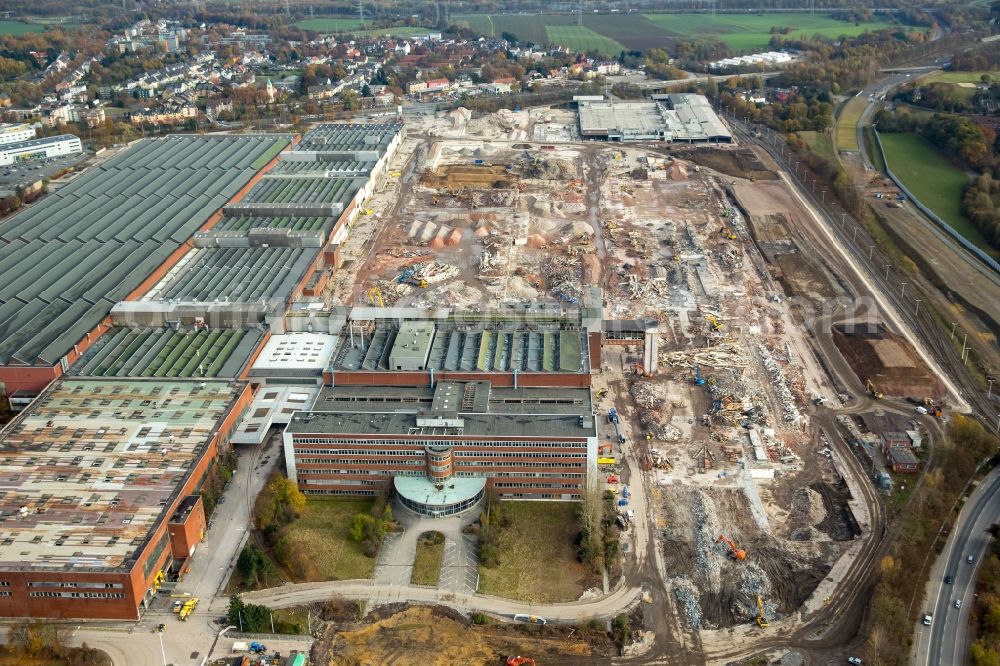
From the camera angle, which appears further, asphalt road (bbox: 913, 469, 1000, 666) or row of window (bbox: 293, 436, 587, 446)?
row of window (bbox: 293, 436, 587, 446)

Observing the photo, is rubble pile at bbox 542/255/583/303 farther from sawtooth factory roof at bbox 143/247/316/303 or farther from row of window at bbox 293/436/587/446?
row of window at bbox 293/436/587/446

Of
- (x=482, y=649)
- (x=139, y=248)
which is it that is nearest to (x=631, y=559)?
(x=482, y=649)

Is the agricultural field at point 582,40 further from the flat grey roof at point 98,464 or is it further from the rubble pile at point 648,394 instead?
the flat grey roof at point 98,464

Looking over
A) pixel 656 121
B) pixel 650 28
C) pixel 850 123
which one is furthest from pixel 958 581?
pixel 650 28

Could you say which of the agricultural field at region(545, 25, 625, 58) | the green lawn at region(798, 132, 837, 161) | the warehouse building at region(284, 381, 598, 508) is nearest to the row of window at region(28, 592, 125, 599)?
the warehouse building at region(284, 381, 598, 508)

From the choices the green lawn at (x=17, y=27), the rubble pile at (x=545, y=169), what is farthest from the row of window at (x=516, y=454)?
the green lawn at (x=17, y=27)

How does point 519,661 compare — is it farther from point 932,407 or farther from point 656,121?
point 656,121
